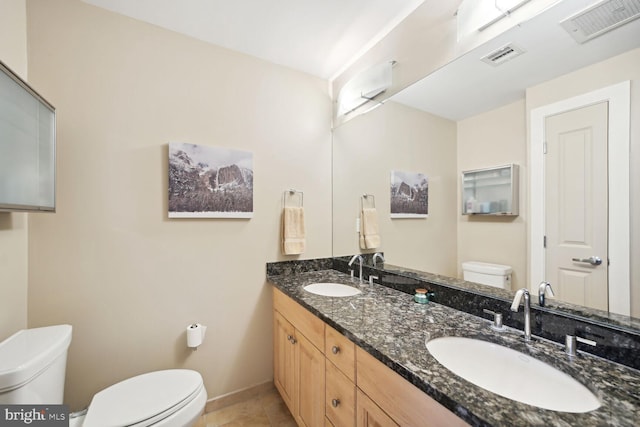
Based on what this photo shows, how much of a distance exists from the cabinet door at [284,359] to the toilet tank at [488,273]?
1.03 m

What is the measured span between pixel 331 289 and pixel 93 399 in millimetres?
1301

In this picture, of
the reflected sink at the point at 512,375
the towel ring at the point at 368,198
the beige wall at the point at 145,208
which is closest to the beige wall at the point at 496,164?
the reflected sink at the point at 512,375

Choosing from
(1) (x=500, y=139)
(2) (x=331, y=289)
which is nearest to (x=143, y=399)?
→ (2) (x=331, y=289)

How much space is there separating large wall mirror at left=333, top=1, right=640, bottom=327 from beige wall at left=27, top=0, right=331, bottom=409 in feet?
2.96

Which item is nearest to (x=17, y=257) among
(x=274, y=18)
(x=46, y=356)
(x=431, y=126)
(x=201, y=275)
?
(x=46, y=356)

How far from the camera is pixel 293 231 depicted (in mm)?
1997

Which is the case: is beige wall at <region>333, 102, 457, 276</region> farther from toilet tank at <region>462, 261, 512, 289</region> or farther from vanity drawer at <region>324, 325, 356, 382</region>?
vanity drawer at <region>324, 325, 356, 382</region>

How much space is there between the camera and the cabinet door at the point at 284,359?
5.19ft

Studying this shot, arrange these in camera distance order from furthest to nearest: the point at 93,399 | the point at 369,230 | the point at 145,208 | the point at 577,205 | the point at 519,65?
the point at 369,230, the point at 145,208, the point at 93,399, the point at 519,65, the point at 577,205

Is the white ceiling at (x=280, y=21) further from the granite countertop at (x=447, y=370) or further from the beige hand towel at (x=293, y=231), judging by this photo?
the granite countertop at (x=447, y=370)

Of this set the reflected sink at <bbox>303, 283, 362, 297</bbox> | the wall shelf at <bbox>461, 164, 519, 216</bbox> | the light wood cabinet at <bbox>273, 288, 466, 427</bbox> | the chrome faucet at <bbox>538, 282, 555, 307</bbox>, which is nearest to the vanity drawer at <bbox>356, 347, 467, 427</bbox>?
the light wood cabinet at <bbox>273, 288, 466, 427</bbox>

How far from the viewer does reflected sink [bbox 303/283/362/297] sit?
1697mm

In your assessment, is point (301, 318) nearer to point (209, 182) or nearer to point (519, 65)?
point (209, 182)

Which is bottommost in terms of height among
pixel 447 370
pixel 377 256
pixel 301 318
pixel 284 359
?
pixel 284 359
